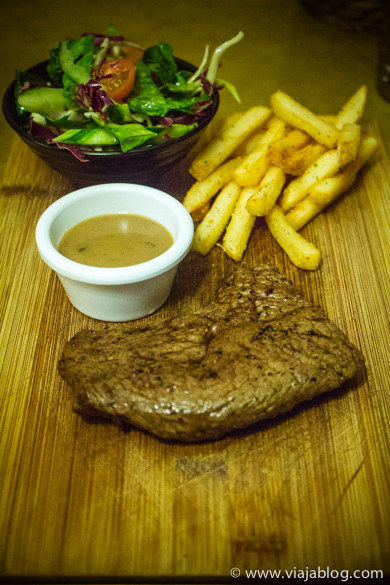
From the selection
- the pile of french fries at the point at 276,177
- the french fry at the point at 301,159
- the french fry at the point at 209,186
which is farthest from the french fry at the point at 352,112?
the french fry at the point at 209,186

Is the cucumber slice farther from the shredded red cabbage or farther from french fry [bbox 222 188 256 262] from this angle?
french fry [bbox 222 188 256 262]

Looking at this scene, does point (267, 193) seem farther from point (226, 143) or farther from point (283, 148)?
point (226, 143)

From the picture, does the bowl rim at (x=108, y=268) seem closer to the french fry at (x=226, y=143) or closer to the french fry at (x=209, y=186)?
the french fry at (x=209, y=186)

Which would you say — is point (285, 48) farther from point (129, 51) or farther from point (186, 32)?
point (129, 51)

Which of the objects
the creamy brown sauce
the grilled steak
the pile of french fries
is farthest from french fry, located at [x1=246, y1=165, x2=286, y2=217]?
the grilled steak

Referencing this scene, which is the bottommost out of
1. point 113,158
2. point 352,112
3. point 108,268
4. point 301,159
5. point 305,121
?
point 108,268

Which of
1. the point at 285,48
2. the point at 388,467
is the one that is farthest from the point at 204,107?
the point at 285,48

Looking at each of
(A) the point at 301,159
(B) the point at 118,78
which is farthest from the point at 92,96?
(A) the point at 301,159
